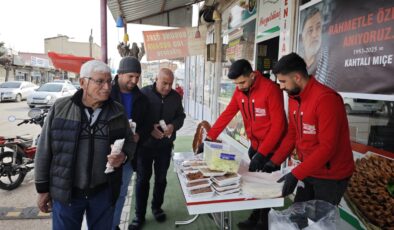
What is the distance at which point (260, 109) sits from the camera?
8.62 ft

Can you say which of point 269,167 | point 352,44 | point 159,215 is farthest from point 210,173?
point 352,44

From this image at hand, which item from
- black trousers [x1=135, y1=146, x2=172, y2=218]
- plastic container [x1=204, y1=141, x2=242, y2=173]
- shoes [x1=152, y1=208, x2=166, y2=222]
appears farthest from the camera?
shoes [x1=152, y1=208, x2=166, y2=222]

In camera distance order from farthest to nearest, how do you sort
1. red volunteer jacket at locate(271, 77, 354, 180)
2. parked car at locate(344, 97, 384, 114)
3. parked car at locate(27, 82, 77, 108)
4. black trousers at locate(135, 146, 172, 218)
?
parked car at locate(27, 82, 77, 108)
black trousers at locate(135, 146, 172, 218)
parked car at locate(344, 97, 384, 114)
red volunteer jacket at locate(271, 77, 354, 180)

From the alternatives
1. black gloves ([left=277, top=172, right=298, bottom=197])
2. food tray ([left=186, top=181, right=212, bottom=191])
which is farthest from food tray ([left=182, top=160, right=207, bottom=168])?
black gloves ([left=277, top=172, right=298, bottom=197])

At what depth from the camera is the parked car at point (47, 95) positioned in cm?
1448

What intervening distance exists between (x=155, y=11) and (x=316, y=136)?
7.75 metres

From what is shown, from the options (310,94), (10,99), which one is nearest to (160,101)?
(310,94)

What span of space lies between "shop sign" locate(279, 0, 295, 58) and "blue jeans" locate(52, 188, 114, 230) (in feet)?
9.39

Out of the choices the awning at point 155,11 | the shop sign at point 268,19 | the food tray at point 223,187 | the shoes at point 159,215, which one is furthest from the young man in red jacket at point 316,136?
the awning at point 155,11

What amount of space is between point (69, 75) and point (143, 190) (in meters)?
50.8

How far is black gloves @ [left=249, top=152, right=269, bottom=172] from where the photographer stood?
96.8 inches

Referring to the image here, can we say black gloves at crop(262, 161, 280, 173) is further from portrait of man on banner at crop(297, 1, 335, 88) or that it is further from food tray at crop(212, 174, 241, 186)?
portrait of man on banner at crop(297, 1, 335, 88)

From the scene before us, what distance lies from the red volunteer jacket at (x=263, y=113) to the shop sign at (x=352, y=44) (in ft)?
2.27

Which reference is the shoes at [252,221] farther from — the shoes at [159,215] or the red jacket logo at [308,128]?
the red jacket logo at [308,128]
